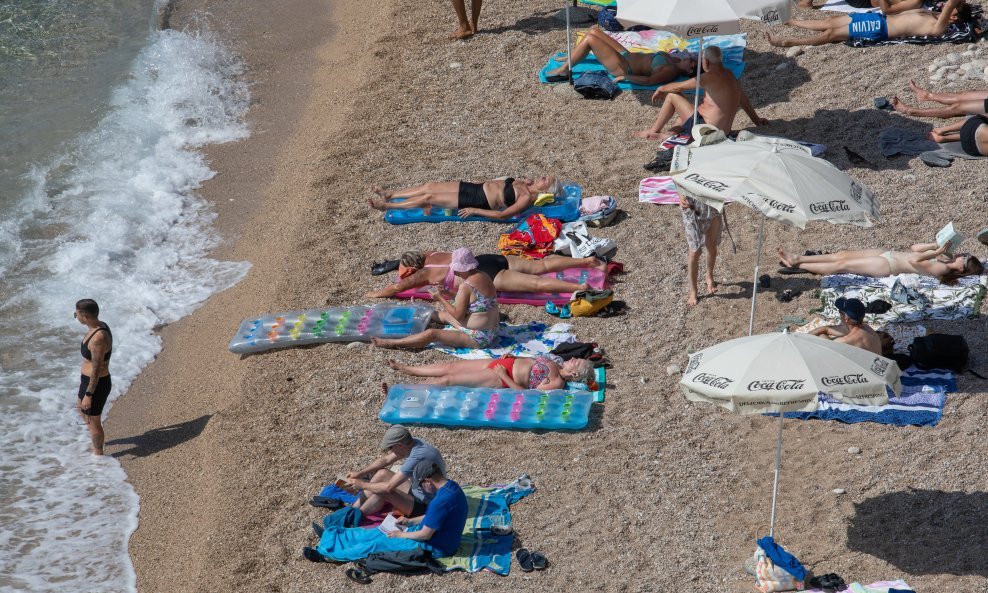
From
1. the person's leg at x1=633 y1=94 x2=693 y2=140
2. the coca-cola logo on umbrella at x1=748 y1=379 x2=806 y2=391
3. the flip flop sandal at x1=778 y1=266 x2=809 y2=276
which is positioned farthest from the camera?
the person's leg at x1=633 y1=94 x2=693 y2=140

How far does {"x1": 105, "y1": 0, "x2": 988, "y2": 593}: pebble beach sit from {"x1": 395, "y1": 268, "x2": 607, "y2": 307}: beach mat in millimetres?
144

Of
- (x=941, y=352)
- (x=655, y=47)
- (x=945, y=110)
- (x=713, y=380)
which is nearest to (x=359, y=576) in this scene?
(x=713, y=380)

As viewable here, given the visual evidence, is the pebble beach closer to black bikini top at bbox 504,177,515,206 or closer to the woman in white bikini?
the woman in white bikini

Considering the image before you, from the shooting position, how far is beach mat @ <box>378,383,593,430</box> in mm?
8383

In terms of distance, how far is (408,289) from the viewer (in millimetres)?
10195

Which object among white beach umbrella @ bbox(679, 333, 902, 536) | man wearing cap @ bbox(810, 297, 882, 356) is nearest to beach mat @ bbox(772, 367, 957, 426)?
man wearing cap @ bbox(810, 297, 882, 356)

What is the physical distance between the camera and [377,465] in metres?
7.58

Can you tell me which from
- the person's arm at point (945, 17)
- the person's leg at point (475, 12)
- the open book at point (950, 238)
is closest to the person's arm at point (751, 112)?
the person's arm at point (945, 17)

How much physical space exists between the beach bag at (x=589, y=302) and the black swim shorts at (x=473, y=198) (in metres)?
2.05

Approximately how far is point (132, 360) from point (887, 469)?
280 inches

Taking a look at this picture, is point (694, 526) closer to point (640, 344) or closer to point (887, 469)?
point (887, 469)

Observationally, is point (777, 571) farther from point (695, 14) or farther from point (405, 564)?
point (695, 14)

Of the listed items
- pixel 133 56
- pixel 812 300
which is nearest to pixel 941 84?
pixel 812 300

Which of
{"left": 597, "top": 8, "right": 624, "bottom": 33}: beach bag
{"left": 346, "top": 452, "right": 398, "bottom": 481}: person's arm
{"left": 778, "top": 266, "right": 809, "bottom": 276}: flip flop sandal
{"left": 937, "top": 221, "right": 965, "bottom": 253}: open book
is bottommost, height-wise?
{"left": 346, "top": 452, "right": 398, "bottom": 481}: person's arm
